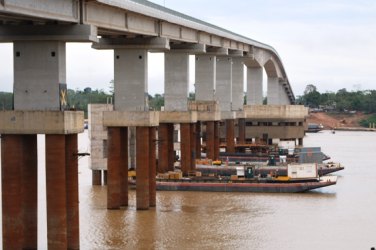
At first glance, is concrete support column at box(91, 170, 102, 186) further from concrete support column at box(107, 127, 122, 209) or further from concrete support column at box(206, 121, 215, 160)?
concrete support column at box(206, 121, 215, 160)

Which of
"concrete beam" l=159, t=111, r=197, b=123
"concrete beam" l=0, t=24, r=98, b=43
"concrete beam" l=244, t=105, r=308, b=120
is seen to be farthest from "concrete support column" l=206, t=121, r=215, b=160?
"concrete beam" l=0, t=24, r=98, b=43

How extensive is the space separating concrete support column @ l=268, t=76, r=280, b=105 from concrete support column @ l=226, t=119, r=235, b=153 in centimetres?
4134

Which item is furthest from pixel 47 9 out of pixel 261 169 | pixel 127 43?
pixel 261 169

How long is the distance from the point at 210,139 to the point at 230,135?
1258 cm

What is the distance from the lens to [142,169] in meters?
57.3

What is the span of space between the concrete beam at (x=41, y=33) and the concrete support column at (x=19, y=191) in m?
4.55

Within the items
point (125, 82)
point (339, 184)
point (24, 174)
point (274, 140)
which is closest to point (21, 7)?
point (24, 174)

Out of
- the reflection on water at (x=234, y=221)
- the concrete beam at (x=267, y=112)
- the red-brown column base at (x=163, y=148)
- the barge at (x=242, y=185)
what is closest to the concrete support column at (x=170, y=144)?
the red-brown column base at (x=163, y=148)

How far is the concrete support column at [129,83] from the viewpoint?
57.4 meters

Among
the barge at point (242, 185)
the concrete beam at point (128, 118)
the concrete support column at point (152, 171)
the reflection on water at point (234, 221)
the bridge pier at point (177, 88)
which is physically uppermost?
the bridge pier at point (177, 88)

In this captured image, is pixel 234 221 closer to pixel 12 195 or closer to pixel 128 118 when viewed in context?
pixel 128 118

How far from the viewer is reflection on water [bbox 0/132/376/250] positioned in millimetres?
46062

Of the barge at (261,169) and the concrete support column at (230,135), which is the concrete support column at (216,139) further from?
the concrete support column at (230,135)

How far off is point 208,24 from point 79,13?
126 ft
